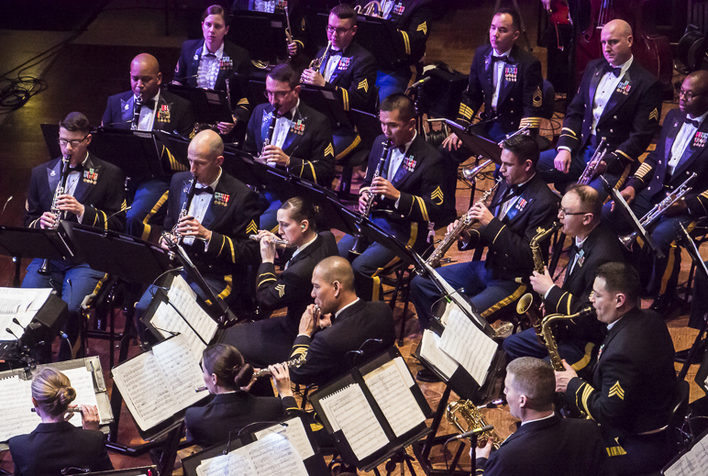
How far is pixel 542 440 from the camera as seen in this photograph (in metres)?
4.39

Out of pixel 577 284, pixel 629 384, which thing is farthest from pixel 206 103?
pixel 629 384

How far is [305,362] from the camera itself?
17.6 ft

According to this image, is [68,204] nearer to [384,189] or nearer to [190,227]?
[190,227]

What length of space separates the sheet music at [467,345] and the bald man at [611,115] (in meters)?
2.72

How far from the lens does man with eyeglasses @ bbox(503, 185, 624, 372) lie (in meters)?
5.79

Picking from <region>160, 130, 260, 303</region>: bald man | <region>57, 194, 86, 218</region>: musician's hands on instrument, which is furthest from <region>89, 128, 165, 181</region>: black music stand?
<region>57, 194, 86, 218</region>: musician's hands on instrument

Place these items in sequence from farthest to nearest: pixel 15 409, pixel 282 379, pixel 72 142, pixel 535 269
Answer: pixel 72 142, pixel 535 269, pixel 15 409, pixel 282 379

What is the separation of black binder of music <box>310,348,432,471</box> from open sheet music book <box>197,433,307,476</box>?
0.30 m

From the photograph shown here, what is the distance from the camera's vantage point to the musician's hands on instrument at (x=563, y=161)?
7590 millimetres

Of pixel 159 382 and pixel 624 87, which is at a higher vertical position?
pixel 624 87

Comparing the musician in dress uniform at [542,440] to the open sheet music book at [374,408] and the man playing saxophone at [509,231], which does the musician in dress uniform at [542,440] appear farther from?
the man playing saxophone at [509,231]

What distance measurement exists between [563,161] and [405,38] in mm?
2615

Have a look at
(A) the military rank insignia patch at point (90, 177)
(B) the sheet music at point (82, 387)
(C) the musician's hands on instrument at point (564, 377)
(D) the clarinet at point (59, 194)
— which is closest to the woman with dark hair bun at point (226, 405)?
(B) the sheet music at point (82, 387)

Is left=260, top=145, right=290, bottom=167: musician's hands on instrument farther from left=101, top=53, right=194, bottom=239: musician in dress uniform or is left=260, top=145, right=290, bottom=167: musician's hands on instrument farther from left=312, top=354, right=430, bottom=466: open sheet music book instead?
left=312, top=354, right=430, bottom=466: open sheet music book
